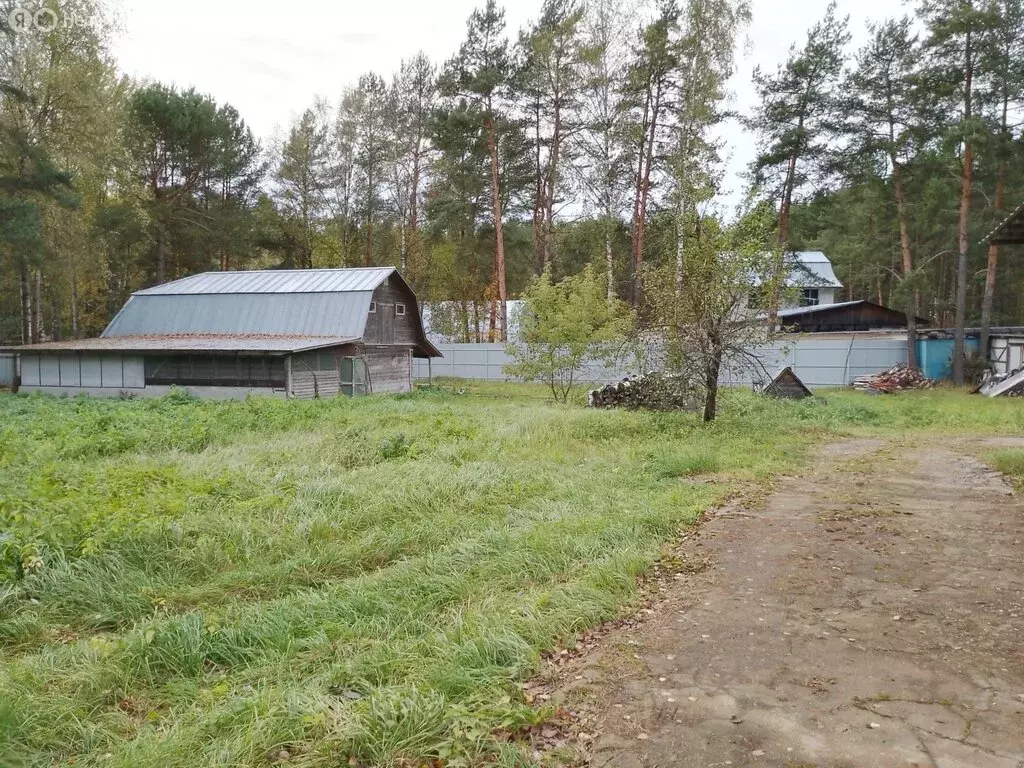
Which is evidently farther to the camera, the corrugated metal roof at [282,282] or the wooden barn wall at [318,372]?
the corrugated metal roof at [282,282]

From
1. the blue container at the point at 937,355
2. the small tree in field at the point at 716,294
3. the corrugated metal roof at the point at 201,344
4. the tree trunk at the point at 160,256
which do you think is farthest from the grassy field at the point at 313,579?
the tree trunk at the point at 160,256

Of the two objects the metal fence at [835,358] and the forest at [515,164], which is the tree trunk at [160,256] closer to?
the forest at [515,164]

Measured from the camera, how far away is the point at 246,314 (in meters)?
24.9

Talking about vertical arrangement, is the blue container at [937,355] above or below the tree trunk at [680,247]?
below

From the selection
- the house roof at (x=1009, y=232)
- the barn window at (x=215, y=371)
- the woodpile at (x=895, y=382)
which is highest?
the house roof at (x=1009, y=232)

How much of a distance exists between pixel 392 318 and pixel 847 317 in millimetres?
21140

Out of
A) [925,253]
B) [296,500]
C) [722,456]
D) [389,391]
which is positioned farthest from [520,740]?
[925,253]

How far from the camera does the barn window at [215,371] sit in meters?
21.5

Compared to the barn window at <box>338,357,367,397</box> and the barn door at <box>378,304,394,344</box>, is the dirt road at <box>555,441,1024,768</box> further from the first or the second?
the barn door at <box>378,304,394,344</box>

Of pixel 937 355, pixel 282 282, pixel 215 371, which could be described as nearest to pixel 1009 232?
pixel 937 355

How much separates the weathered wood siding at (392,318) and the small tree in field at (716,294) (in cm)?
1381

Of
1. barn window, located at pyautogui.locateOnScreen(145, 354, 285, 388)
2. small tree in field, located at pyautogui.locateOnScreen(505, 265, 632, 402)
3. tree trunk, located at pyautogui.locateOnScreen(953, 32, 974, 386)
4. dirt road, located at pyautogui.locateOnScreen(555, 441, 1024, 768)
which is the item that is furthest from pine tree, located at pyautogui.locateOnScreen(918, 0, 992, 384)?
barn window, located at pyautogui.locateOnScreen(145, 354, 285, 388)

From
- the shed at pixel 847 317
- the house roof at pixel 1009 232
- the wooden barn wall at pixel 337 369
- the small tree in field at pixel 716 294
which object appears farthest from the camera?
the shed at pixel 847 317

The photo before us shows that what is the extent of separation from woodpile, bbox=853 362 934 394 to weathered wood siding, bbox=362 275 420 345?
16.7 m
